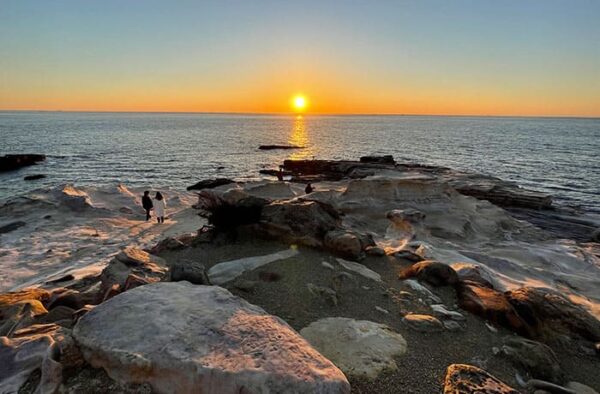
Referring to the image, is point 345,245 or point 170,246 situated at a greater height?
point 345,245

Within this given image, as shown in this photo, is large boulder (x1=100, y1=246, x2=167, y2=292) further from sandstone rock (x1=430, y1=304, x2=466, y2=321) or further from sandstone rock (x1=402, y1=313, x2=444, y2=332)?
sandstone rock (x1=430, y1=304, x2=466, y2=321)

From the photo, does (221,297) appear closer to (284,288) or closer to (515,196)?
(284,288)

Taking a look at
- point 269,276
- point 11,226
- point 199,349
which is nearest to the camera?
point 199,349

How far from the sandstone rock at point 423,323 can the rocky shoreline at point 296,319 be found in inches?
0.9

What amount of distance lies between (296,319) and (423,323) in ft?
7.79

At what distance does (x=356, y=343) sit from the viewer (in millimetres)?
5820

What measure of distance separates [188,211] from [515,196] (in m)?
22.9

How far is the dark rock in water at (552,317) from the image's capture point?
23.1ft

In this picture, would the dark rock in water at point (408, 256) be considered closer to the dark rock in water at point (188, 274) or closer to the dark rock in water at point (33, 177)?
the dark rock in water at point (188, 274)

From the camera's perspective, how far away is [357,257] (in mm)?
9938

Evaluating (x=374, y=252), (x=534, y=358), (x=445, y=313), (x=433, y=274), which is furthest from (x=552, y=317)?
(x=374, y=252)

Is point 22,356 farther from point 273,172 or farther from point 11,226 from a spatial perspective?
point 273,172

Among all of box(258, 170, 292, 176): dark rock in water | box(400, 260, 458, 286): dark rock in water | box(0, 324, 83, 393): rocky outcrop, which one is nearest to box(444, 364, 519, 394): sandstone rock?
box(400, 260, 458, 286): dark rock in water

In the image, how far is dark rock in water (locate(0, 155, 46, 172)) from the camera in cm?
4366
